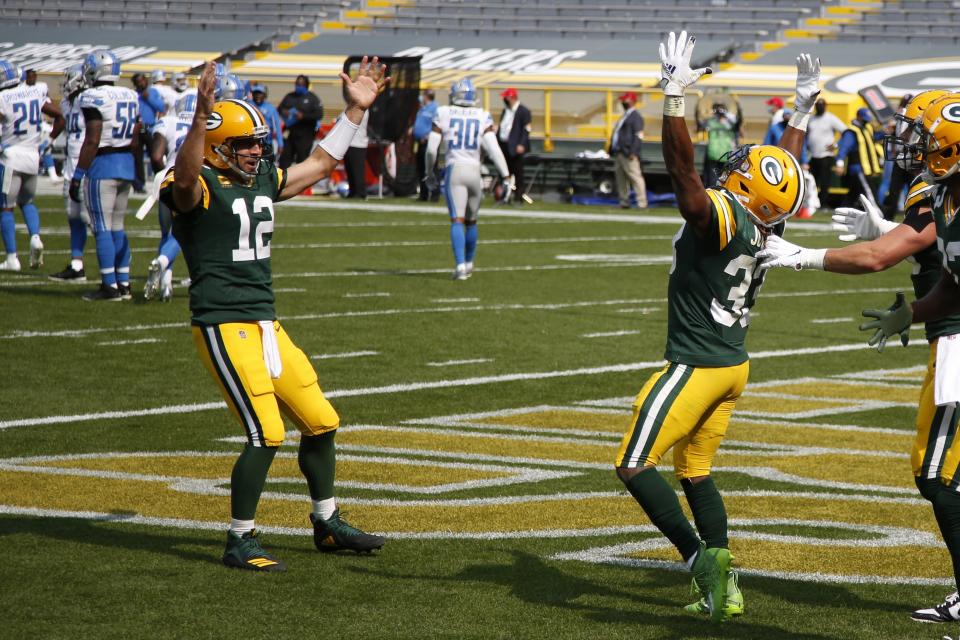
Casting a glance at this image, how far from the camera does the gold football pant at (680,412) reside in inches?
196

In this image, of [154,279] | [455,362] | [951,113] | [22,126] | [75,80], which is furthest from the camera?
[22,126]

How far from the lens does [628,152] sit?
25266mm

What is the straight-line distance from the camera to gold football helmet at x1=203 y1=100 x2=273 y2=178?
18.7ft

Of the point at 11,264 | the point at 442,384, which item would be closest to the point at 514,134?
the point at 11,264

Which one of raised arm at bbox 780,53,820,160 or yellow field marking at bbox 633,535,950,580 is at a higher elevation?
raised arm at bbox 780,53,820,160

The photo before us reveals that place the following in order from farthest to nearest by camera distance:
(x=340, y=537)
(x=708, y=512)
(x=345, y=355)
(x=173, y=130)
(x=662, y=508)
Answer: (x=173, y=130) < (x=345, y=355) < (x=340, y=537) < (x=708, y=512) < (x=662, y=508)

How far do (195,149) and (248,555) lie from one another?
1.43m

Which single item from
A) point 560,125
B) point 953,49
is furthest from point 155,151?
point 953,49

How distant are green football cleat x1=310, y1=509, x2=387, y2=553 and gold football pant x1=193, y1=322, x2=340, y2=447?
353 mm

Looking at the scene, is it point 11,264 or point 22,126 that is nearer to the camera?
point 22,126

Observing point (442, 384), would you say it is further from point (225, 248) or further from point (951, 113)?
point (951, 113)

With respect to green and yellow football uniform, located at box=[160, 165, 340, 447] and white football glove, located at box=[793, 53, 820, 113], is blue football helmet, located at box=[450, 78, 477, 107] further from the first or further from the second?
green and yellow football uniform, located at box=[160, 165, 340, 447]

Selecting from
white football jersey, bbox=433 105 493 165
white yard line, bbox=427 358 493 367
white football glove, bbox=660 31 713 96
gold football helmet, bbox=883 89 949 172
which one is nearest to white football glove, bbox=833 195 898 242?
gold football helmet, bbox=883 89 949 172

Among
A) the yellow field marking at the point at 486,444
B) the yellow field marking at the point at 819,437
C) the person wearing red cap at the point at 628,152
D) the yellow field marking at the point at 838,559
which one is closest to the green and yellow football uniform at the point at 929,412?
the yellow field marking at the point at 838,559
